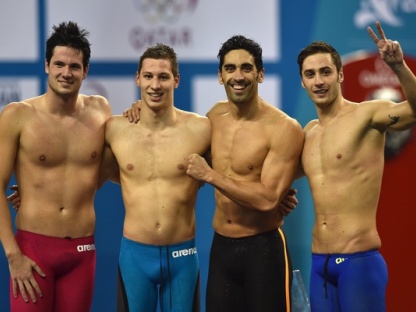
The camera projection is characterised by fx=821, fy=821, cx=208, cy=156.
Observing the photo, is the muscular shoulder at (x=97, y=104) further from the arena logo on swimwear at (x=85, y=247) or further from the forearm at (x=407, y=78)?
the forearm at (x=407, y=78)

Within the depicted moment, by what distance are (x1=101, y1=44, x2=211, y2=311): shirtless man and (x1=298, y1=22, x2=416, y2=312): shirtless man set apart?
68 cm

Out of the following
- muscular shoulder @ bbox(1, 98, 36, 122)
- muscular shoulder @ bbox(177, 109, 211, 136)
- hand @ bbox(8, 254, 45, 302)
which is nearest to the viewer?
hand @ bbox(8, 254, 45, 302)

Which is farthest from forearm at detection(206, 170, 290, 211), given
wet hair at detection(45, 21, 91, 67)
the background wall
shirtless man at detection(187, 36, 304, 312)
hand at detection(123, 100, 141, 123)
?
the background wall

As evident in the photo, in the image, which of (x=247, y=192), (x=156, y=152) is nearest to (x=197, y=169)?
(x=247, y=192)

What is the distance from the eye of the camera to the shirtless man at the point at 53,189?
4.36 metres

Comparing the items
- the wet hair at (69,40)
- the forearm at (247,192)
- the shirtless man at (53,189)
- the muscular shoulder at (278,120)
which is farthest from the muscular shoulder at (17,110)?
the muscular shoulder at (278,120)

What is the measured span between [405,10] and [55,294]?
3467mm

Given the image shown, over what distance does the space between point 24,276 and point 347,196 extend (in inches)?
68.9

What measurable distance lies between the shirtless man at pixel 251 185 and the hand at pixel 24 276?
3.11ft

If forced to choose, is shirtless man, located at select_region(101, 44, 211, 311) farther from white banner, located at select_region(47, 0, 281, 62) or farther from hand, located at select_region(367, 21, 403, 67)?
white banner, located at select_region(47, 0, 281, 62)

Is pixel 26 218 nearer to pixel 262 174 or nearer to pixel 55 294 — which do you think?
pixel 55 294

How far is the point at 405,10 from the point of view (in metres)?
→ 6.23

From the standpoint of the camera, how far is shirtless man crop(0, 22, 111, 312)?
14.3ft

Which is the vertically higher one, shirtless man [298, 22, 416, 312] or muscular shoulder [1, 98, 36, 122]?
muscular shoulder [1, 98, 36, 122]
